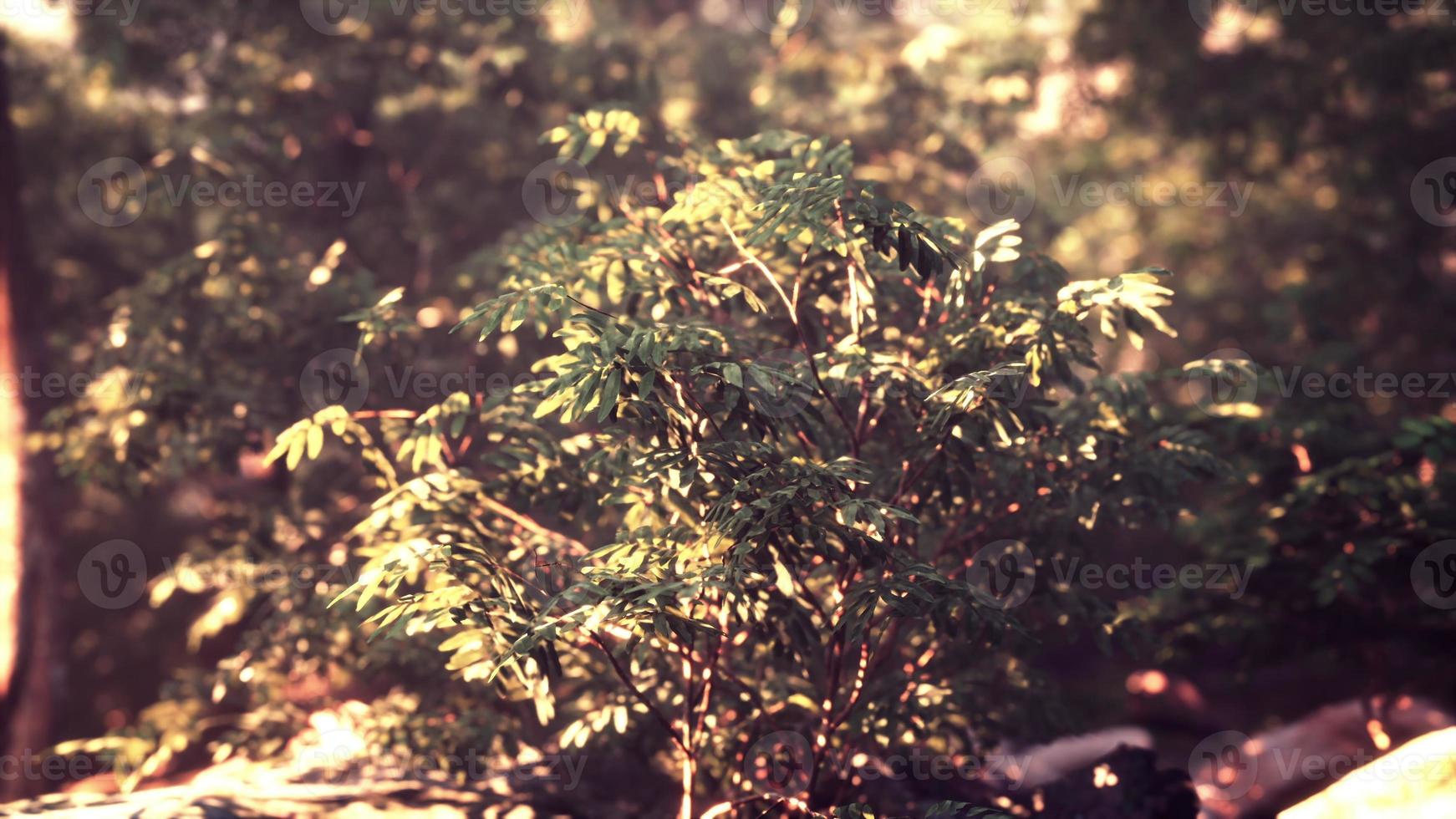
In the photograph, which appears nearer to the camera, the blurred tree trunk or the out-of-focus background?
the out-of-focus background

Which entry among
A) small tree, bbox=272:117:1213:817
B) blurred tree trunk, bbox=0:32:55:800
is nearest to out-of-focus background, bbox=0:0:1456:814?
blurred tree trunk, bbox=0:32:55:800

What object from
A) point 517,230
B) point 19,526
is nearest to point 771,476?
point 517,230

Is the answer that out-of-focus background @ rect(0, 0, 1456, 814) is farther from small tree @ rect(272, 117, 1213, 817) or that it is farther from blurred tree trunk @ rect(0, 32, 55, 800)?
small tree @ rect(272, 117, 1213, 817)

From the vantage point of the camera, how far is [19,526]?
10.4 meters

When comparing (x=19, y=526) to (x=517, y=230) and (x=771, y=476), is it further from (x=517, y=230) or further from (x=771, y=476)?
(x=771, y=476)

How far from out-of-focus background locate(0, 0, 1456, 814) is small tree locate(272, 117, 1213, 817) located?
3.90ft

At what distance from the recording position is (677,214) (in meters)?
6.09

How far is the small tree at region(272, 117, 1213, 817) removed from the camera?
5125 millimetres

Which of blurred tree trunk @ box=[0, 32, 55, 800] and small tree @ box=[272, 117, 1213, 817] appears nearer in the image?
small tree @ box=[272, 117, 1213, 817]

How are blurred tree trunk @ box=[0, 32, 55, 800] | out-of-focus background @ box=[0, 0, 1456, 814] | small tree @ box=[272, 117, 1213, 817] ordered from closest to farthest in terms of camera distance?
1. small tree @ box=[272, 117, 1213, 817]
2. out-of-focus background @ box=[0, 0, 1456, 814]
3. blurred tree trunk @ box=[0, 32, 55, 800]

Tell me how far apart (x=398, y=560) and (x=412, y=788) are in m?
2.98

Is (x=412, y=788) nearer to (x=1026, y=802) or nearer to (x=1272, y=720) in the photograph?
(x=1026, y=802)

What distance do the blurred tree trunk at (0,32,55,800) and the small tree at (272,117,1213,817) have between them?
525 cm

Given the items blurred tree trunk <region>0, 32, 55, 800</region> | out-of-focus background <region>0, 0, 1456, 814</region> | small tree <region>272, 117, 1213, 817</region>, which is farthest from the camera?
blurred tree trunk <region>0, 32, 55, 800</region>
